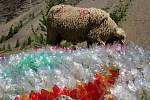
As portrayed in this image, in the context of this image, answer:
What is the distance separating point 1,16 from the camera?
22.3 meters

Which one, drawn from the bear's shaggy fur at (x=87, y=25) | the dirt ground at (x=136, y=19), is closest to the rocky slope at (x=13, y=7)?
the dirt ground at (x=136, y=19)

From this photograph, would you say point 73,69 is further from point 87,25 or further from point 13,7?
point 13,7

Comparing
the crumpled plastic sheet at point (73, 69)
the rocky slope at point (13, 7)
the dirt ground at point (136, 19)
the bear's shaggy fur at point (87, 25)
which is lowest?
the rocky slope at point (13, 7)

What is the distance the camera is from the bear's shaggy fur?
11.3m

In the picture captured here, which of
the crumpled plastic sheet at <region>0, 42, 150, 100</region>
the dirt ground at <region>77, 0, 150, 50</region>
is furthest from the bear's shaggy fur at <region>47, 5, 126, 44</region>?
the crumpled plastic sheet at <region>0, 42, 150, 100</region>

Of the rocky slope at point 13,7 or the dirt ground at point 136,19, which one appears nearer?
the dirt ground at point 136,19

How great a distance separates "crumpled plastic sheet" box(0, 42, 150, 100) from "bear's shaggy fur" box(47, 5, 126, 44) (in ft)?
18.2

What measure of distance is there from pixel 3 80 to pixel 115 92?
3.25 ft

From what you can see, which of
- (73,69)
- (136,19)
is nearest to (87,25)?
(136,19)

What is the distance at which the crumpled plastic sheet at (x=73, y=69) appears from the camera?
4766 millimetres

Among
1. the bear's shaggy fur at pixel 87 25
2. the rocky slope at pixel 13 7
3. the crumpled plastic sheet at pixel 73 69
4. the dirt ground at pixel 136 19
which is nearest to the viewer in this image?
the crumpled plastic sheet at pixel 73 69

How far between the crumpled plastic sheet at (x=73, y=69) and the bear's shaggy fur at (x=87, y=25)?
554 cm

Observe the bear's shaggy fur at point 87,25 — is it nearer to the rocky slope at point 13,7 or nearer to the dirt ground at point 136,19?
the dirt ground at point 136,19

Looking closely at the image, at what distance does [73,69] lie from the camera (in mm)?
A: 5156
